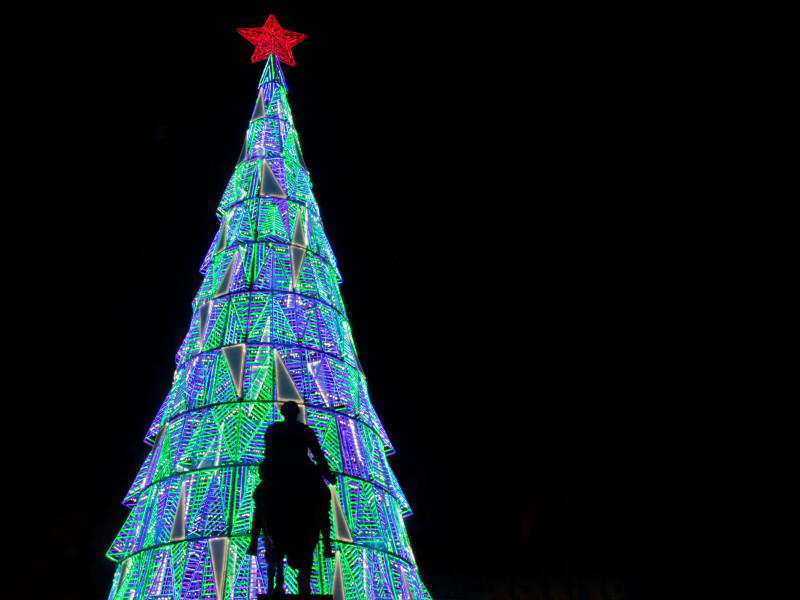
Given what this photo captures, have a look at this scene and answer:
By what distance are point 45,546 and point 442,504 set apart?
12.1 m

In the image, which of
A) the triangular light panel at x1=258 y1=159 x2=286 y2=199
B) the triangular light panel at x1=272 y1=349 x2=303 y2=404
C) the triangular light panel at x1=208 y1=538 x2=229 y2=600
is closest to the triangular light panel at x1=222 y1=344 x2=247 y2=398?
the triangular light panel at x1=272 y1=349 x2=303 y2=404

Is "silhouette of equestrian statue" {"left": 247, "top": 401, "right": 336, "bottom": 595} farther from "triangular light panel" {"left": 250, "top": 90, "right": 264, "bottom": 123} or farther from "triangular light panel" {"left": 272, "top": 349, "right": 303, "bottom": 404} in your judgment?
"triangular light panel" {"left": 250, "top": 90, "right": 264, "bottom": 123}

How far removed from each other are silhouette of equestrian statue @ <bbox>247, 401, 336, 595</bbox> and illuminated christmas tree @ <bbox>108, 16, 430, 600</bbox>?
1620 mm

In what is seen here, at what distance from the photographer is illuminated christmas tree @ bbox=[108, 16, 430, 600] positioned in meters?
9.31

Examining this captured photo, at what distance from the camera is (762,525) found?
1997 cm

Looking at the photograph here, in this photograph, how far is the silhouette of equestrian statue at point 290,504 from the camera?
7629 millimetres

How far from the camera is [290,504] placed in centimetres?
775

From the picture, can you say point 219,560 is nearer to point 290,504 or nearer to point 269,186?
point 290,504

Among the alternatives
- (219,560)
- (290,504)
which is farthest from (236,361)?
(290,504)

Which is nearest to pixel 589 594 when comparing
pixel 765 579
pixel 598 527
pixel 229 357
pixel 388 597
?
pixel 598 527

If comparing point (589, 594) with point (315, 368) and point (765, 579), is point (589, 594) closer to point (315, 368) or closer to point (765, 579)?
point (765, 579)

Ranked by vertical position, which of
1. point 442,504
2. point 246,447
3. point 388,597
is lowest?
point 388,597

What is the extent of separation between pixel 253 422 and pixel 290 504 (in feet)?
8.86

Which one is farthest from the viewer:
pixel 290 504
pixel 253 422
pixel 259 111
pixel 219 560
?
pixel 259 111
